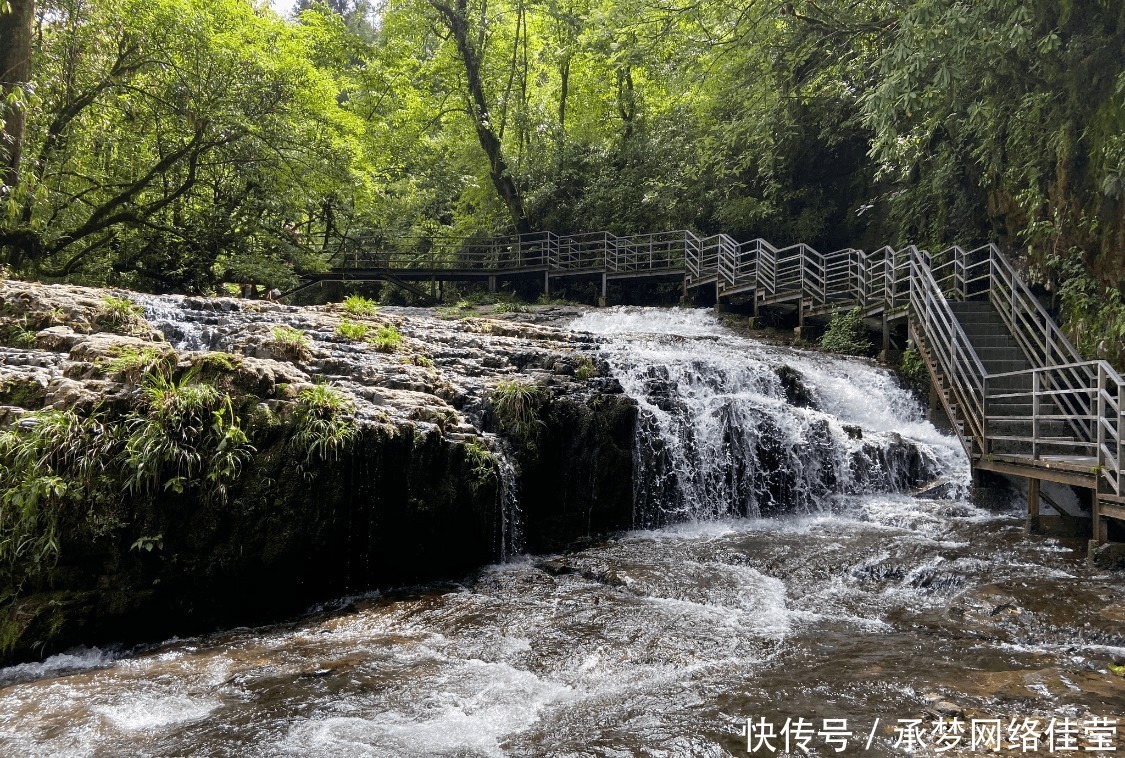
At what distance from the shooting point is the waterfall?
9789 millimetres

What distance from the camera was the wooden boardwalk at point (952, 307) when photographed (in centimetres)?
790

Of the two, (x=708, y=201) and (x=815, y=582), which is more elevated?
(x=708, y=201)

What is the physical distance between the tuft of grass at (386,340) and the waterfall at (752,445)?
333cm

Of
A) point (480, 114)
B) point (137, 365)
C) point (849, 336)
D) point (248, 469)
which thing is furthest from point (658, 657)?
point (480, 114)

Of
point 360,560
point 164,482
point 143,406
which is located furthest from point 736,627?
point 143,406

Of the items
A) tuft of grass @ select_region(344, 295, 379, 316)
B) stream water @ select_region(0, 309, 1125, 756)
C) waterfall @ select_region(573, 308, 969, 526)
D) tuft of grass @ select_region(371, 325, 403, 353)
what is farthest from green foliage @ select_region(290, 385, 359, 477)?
tuft of grass @ select_region(344, 295, 379, 316)

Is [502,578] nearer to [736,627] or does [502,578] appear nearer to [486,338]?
[736,627]

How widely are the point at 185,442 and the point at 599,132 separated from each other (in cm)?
2417

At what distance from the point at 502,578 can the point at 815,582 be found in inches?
122

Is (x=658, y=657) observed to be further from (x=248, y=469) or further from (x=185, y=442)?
(x=185, y=442)

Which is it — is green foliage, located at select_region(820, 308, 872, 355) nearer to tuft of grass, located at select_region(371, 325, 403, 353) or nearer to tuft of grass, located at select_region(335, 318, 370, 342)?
tuft of grass, located at select_region(371, 325, 403, 353)

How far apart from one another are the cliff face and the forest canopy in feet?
11.0

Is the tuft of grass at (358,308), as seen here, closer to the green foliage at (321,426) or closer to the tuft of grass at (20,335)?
the tuft of grass at (20,335)

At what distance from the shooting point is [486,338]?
11.9m
